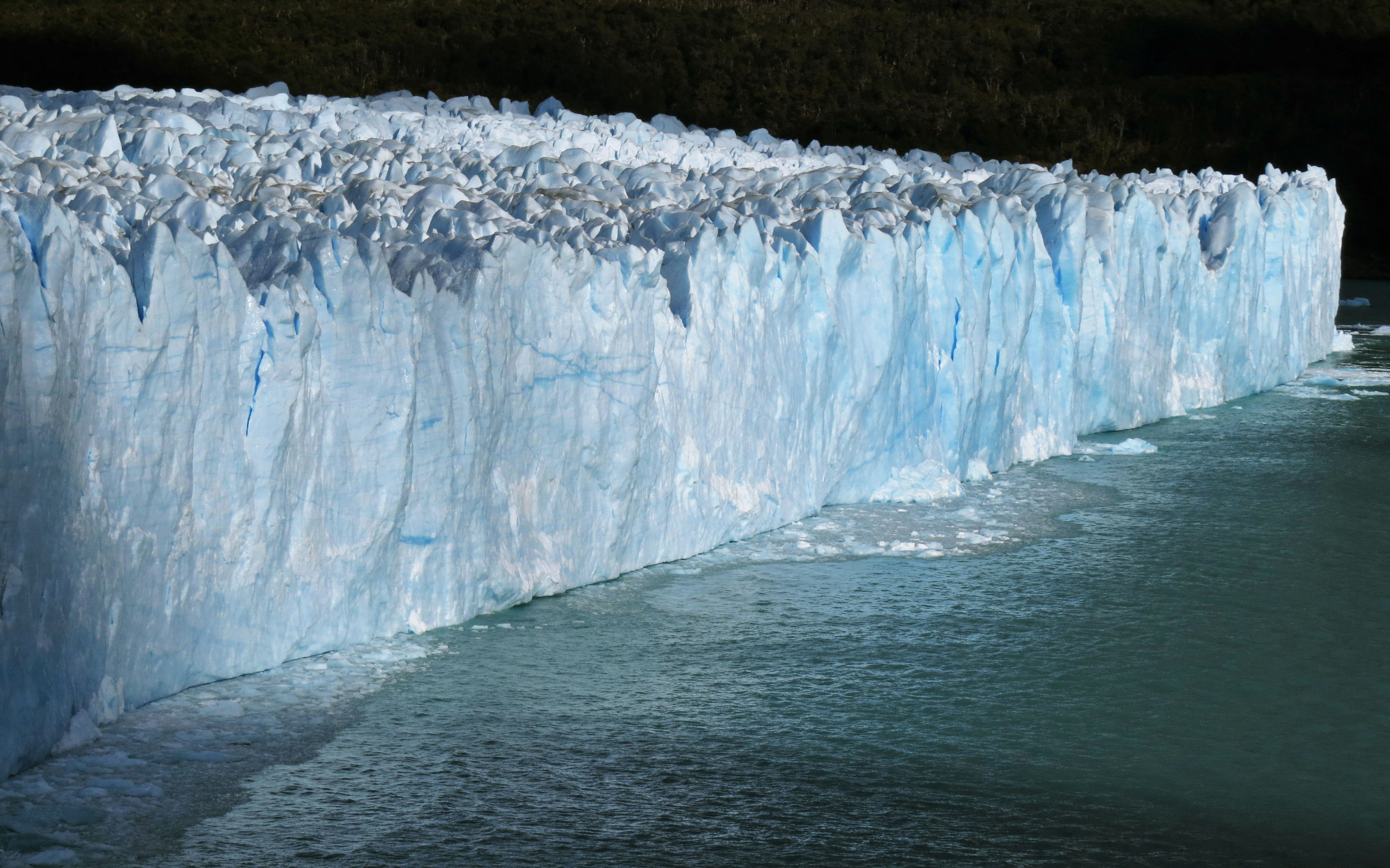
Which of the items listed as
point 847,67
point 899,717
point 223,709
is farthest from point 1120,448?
point 847,67

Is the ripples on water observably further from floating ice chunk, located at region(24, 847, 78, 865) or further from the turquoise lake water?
floating ice chunk, located at region(24, 847, 78, 865)

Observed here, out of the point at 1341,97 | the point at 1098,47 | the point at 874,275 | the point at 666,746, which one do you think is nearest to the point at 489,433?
the point at 666,746

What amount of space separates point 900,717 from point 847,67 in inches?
1213

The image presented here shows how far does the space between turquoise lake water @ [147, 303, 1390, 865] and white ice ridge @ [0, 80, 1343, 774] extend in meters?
0.43

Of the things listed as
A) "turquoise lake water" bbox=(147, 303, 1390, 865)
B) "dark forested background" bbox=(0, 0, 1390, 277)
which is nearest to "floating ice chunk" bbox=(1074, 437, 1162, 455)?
"turquoise lake water" bbox=(147, 303, 1390, 865)

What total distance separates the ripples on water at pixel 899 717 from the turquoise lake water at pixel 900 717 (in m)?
0.01

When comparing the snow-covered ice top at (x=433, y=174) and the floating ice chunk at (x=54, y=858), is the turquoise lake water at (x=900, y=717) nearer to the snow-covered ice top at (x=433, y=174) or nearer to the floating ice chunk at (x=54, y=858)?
the floating ice chunk at (x=54, y=858)

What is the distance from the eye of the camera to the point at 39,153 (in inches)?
280

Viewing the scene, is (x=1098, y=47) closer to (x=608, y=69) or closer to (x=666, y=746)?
(x=608, y=69)

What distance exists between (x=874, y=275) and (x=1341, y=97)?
28.0 metres

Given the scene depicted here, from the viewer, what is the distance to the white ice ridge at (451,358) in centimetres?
407

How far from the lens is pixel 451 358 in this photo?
5.20m

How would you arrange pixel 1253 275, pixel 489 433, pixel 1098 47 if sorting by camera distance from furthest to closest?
pixel 1098 47 → pixel 1253 275 → pixel 489 433

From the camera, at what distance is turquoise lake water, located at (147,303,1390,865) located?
3756 mm
